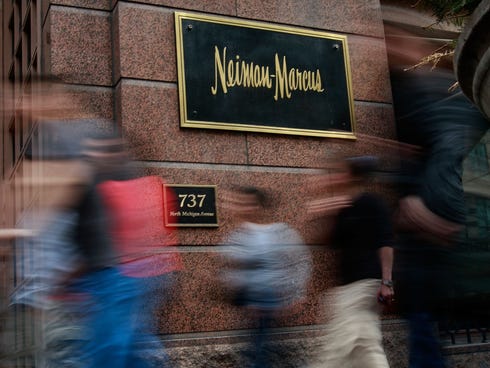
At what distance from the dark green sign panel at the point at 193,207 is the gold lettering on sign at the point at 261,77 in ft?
3.32

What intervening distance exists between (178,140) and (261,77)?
119 centimetres

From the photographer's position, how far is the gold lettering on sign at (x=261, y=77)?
741cm

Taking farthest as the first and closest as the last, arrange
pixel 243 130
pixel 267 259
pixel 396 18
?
1. pixel 396 18
2. pixel 243 130
3. pixel 267 259

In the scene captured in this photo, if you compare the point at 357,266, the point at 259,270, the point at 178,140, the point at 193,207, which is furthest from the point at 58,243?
the point at 178,140

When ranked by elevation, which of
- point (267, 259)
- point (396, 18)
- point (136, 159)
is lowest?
point (267, 259)

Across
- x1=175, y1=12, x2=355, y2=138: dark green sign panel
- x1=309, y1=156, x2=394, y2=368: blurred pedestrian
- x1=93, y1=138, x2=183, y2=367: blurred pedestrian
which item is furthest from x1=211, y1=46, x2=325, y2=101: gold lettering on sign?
x1=93, y1=138, x2=183, y2=367: blurred pedestrian

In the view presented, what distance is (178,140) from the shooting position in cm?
703

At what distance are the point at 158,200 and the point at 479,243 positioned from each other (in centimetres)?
397

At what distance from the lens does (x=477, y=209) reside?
365 inches

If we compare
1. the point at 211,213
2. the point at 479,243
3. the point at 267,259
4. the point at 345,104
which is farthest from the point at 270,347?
the point at 479,243

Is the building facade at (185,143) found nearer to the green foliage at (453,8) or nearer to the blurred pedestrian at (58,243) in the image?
the green foliage at (453,8)

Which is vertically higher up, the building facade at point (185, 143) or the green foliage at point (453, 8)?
the green foliage at point (453, 8)

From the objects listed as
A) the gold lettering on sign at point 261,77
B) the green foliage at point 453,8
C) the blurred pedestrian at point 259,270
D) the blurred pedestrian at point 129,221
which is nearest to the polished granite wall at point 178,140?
the gold lettering on sign at point 261,77

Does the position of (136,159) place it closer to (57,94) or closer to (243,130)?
(243,130)
